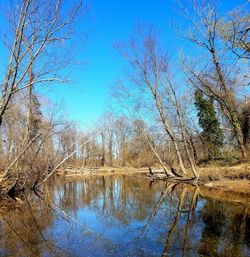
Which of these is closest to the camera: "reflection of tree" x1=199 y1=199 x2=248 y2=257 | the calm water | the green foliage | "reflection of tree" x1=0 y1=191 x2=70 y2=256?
"reflection of tree" x1=199 y1=199 x2=248 y2=257

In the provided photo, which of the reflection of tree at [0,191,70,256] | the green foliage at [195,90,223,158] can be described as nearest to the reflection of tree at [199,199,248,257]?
the reflection of tree at [0,191,70,256]

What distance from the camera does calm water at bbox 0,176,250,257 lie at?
254 inches

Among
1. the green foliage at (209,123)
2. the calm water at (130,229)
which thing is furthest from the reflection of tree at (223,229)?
the green foliage at (209,123)

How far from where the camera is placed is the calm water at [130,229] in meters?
6.45

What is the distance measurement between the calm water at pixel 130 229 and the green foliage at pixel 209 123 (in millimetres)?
17804

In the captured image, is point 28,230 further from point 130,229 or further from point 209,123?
point 209,123

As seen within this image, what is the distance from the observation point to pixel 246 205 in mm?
11141

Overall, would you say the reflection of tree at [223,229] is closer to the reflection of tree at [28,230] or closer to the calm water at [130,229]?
the calm water at [130,229]

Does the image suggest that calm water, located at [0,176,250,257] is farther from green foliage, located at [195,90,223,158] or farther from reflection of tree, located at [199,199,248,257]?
green foliage, located at [195,90,223,158]

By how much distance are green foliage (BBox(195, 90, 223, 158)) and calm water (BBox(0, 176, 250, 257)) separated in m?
17.8

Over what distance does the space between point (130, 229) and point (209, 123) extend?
26492mm

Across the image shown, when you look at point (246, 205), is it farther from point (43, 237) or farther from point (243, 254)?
point (43, 237)

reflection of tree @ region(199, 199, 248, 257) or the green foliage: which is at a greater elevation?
the green foliage

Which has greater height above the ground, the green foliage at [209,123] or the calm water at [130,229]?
the green foliage at [209,123]
